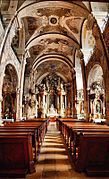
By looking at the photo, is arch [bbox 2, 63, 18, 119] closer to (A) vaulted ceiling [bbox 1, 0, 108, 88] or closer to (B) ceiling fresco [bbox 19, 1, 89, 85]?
(A) vaulted ceiling [bbox 1, 0, 108, 88]

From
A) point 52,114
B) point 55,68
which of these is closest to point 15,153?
point 55,68

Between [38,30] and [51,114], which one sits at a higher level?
[38,30]

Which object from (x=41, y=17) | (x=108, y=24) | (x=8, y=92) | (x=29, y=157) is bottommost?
(x=29, y=157)

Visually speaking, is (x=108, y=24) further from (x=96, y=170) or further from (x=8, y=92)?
(x=8, y=92)

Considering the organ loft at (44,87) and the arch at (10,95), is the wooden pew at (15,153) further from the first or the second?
the arch at (10,95)

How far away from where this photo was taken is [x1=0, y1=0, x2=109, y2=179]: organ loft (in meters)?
3.68

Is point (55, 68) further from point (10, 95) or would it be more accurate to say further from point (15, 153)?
point (15, 153)

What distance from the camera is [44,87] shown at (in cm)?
2598

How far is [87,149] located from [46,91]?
907 inches

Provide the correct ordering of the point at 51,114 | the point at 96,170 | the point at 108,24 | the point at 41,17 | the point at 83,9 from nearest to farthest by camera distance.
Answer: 1. the point at 96,170
2. the point at 108,24
3. the point at 83,9
4. the point at 41,17
5. the point at 51,114

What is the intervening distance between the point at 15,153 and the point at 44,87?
22455 millimetres

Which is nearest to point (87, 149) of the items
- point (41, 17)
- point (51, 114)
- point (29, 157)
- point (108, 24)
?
point (29, 157)

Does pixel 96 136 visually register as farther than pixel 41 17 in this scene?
No

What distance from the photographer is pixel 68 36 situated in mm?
14305
